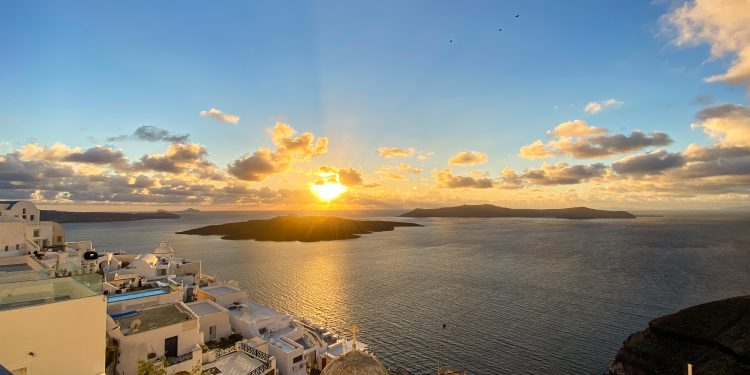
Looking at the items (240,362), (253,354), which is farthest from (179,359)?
(253,354)

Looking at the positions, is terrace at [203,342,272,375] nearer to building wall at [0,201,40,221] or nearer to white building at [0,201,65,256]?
white building at [0,201,65,256]

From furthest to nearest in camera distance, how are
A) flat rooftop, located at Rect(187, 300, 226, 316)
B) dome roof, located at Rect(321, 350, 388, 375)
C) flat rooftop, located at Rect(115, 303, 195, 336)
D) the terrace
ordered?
flat rooftop, located at Rect(187, 300, 226, 316), the terrace, flat rooftop, located at Rect(115, 303, 195, 336), dome roof, located at Rect(321, 350, 388, 375)

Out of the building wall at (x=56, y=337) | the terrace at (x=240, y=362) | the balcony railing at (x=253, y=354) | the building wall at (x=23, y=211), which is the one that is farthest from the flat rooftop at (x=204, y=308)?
the building wall at (x=23, y=211)

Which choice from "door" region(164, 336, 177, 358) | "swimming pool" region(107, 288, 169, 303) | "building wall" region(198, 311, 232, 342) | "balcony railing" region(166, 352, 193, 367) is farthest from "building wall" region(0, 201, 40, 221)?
"balcony railing" region(166, 352, 193, 367)

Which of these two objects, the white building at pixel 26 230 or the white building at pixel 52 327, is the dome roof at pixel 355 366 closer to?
the white building at pixel 52 327

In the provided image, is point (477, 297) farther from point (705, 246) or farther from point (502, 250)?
point (705, 246)

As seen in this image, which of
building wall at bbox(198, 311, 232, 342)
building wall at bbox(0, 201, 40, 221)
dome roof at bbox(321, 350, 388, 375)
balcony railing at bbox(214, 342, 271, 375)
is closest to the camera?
dome roof at bbox(321, 350, 388, 375)

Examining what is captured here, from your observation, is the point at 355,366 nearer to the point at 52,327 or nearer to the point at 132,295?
the point at 52,327
